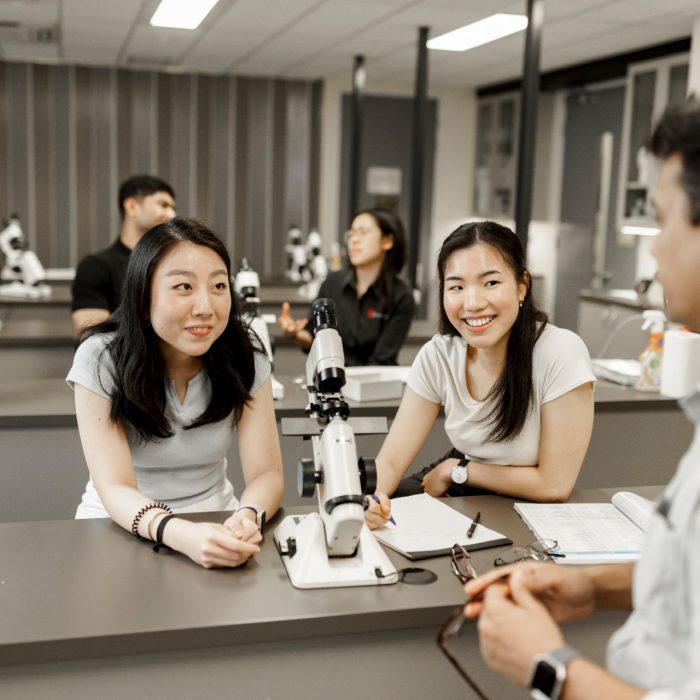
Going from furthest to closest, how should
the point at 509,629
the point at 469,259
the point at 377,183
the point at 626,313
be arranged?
the point at 377,183
the point at 626,313
the point at 469,259
the point at 509,629

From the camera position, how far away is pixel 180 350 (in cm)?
191

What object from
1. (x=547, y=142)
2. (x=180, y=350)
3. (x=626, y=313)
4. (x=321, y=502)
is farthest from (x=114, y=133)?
(x=321, y=502)

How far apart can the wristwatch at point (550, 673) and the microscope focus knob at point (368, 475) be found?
1.55 ft

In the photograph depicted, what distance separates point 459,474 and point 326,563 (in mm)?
689

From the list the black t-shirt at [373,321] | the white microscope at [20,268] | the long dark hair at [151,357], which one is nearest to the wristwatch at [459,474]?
the long dark hair at [151,357]

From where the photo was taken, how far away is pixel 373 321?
374 cm

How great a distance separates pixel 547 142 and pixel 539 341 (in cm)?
587

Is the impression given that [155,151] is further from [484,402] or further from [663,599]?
[663,599]

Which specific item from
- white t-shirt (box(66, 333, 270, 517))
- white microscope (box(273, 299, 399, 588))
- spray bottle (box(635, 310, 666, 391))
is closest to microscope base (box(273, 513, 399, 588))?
white microscope (box(273, 299, 399, 588))

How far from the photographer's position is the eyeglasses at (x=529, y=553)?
157cm

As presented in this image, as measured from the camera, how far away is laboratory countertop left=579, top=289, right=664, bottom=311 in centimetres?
526

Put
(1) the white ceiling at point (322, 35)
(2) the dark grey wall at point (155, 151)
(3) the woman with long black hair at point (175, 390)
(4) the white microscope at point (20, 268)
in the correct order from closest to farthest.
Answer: (3) the woman with long black hair at point (175, 390), (1) the white ceiling at point (322, 35), (4) the white microscope at point (20, 268), (2) the dark grey wall at point (155, 151)

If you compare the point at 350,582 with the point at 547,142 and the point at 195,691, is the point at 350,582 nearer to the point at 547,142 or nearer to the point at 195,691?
the point at 195,691

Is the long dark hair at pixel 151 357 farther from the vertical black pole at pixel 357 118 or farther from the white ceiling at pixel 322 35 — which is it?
the vertical black pole at pixel 357 118
